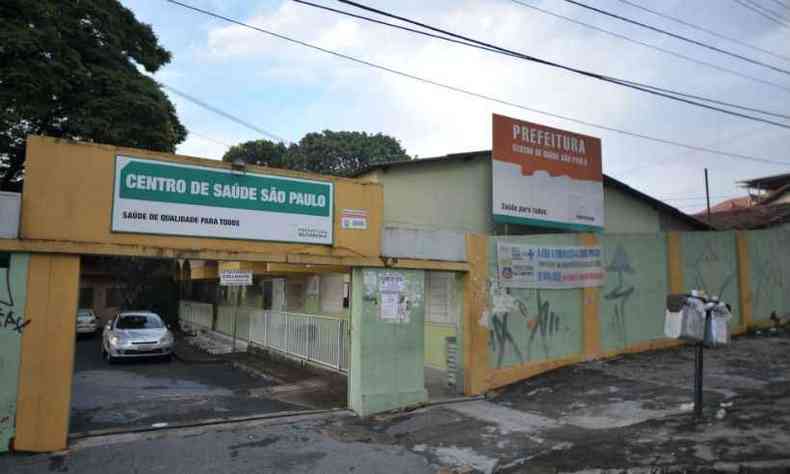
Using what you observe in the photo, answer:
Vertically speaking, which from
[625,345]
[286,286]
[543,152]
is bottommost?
[625,345]

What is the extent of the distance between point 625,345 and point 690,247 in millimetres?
3467

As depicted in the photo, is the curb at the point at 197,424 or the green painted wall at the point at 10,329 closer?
the green painted wall at the point at 10,329

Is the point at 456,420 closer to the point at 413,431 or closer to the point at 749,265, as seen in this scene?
the point at 413,431

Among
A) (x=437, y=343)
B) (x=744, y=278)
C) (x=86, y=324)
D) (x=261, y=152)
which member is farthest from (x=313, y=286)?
(x=261, y=152)

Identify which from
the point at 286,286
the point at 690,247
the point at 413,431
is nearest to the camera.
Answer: the point at 413,431

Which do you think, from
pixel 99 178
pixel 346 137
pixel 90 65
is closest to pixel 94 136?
pixel 90 65

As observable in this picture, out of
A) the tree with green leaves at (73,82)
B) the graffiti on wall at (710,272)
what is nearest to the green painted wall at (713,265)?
the graffiti on wall at (710,272)

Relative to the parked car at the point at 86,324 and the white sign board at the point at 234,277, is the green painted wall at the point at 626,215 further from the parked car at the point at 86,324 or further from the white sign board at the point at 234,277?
the parked car at the point at 86,324

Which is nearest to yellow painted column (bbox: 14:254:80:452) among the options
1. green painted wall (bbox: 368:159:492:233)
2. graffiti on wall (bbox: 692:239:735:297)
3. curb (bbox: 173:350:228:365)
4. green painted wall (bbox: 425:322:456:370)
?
green painted wall (bbox: 425:322:456:370)

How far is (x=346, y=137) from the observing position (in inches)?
1620

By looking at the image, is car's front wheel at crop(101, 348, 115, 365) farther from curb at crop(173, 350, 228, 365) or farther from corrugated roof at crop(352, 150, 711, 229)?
corrugated roof at crop(352, 150, 711, 229)

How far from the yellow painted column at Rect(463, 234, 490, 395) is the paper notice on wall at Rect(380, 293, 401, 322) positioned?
4.84 ft

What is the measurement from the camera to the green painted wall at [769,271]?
1536cm

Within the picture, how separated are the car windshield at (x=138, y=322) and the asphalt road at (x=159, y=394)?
3.53ft
